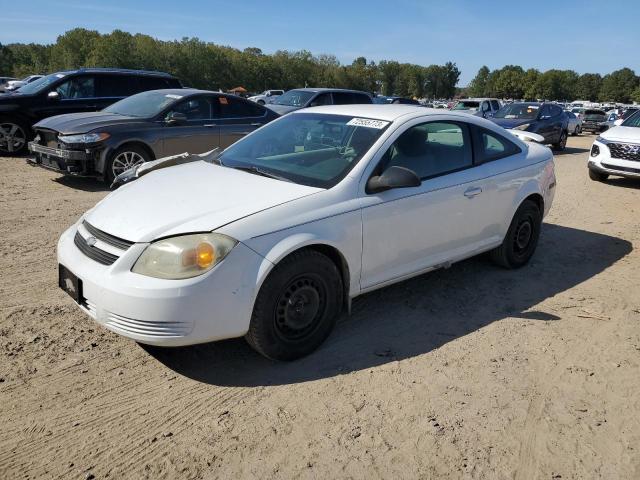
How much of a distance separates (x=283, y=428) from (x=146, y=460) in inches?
27.2

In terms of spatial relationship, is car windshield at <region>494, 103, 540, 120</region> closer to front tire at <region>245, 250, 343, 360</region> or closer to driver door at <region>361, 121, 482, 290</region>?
driver door at <region>361, 121, 482, 290</region>

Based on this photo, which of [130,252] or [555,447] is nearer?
[555,447]

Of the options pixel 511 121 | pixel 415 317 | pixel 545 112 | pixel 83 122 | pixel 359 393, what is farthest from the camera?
pixel 545 112

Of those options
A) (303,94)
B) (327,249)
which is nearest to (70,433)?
(327,249)

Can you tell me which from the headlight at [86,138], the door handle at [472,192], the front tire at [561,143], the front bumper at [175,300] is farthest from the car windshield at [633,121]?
the front bumper at [175,300]

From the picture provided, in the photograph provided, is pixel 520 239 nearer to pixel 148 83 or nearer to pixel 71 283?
pixel 71 283

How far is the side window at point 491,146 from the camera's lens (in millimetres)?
4730

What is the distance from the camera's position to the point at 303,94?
14.5m

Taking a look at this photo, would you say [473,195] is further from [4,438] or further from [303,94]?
[303,94]

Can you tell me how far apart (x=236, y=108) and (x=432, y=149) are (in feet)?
20.0

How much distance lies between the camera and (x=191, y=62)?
104312mm

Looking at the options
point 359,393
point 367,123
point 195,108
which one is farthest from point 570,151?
point 359,393

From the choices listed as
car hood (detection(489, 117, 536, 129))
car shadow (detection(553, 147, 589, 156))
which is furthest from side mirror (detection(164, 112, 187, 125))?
car shadow (detection(553, 147, 589, 156))

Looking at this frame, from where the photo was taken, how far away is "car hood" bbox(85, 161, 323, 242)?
3.13 m
